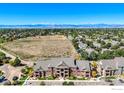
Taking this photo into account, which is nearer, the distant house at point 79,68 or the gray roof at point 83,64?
the distant house at point 79,68

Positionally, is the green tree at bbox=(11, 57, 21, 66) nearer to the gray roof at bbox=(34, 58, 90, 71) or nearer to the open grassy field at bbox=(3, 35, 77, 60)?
the open grassy field at bbox=(3, 35, 77, 60)

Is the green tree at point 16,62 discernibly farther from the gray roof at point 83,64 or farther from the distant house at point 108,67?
the distant house at point 108,67

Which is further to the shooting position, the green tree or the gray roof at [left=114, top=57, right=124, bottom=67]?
the green tree

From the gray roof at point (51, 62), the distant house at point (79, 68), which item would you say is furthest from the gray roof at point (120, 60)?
the gray roof at point (51, 62)

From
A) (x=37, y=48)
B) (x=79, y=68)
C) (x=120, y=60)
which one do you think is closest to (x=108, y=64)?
(x=120, y=60)

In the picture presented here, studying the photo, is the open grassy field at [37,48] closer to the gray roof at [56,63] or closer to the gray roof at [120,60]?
the gray roof at [56,63]

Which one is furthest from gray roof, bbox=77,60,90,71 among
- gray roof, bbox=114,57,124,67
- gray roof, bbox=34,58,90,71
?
gray roof, bbox=114,57,124,67

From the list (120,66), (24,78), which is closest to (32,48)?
(24,78)

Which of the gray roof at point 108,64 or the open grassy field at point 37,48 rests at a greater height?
the open grassy field at point 37,48

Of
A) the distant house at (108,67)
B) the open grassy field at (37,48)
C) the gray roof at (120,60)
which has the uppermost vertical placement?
the open grassy field at (37,48)
